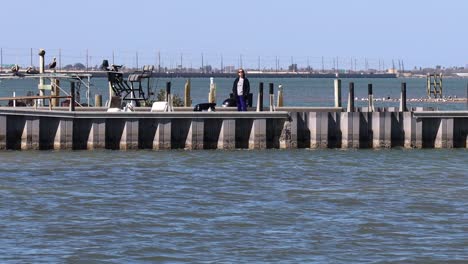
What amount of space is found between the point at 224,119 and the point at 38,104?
7.95 meters

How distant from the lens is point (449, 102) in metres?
104

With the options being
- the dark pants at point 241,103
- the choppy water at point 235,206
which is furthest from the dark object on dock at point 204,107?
the choppy water at point 235,206

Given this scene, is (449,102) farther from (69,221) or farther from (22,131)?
(69,221)

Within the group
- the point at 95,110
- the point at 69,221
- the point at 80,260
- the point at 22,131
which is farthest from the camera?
the point at 95,110

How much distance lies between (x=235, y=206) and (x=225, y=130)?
11.5 m

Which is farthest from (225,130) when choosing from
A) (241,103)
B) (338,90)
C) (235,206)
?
(235,206)

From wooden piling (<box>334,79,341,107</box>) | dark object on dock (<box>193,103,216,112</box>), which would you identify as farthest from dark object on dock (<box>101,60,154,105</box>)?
wooden piling (<box>334,79,341,107</box>)

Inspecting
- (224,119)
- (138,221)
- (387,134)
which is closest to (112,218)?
(138,221)

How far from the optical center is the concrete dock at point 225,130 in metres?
39.6

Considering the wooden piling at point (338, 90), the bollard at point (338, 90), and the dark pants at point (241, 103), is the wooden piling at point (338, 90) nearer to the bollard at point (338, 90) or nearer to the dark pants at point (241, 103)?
the bollard at point (338, 90)

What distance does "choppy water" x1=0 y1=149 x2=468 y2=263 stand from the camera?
77.6ft

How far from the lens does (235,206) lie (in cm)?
2930

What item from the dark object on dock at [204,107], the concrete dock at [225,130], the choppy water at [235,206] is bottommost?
the choppy water at [235,206]

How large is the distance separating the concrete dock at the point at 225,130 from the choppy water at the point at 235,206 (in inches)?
15.9
